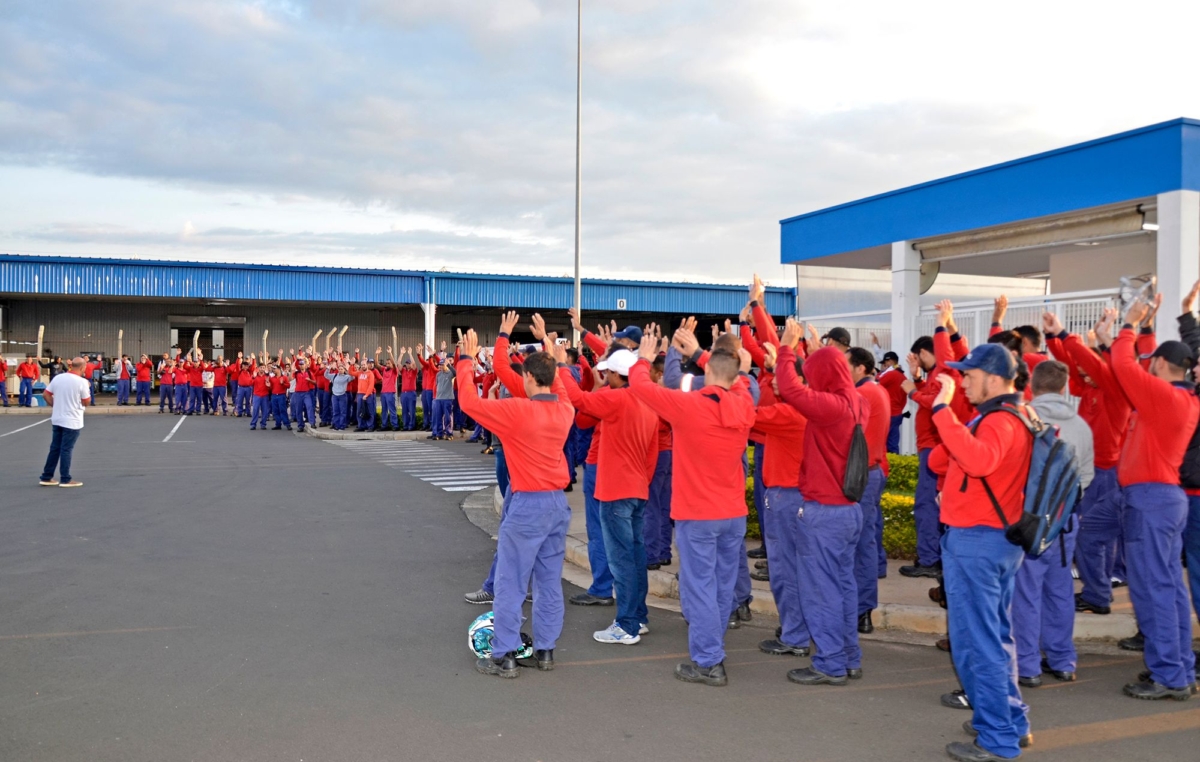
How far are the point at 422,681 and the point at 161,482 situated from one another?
9912mm

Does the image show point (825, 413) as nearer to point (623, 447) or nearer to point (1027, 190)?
point (623, 447)

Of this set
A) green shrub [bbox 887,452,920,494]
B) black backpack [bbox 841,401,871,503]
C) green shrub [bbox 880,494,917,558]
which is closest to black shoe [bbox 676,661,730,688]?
black backpack [bbox 841,401,871,503]

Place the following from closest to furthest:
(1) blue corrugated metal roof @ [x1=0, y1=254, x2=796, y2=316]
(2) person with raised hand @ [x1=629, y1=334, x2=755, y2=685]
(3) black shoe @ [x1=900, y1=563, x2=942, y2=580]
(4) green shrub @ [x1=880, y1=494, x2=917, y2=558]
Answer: (2) person with raised hand @ [x1=629, y1=334, x2=755, y2=685] → (3) black shoe @ [x1=900, y1=563, x2=942, y2=580] → (4) green shrub @ [x1=880, y1=494, x2=917, y2=558] → (1) blue corrugated metal roof @ [x1=0, y1=254, x2=796, y2=316]

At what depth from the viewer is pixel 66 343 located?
39.6 metres

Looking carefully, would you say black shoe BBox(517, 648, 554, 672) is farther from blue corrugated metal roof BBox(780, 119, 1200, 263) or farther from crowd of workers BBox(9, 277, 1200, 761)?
blue corrugated metal roof BBox(780, 119, 1200, 263)

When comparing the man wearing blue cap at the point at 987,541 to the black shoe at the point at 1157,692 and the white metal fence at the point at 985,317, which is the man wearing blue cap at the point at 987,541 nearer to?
the black shoe at the point at 1157,692

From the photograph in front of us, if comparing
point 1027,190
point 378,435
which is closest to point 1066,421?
point 1027,190

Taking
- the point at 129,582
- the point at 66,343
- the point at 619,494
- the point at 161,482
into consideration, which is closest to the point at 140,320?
the point at 66,343

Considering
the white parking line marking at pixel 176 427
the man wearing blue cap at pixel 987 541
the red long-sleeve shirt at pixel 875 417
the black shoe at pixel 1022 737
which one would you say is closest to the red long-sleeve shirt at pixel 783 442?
the red long-sleeve shirt at pixel 875 417

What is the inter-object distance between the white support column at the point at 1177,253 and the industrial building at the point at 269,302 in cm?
2670

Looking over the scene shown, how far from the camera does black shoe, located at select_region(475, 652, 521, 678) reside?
5.49 meters

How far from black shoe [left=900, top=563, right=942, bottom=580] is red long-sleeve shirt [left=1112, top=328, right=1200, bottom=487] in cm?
241

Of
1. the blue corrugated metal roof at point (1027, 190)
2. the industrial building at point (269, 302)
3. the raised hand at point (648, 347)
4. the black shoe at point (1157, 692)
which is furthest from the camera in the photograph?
the industrial building at point (269, 302)

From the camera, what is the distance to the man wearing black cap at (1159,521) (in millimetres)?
5297
